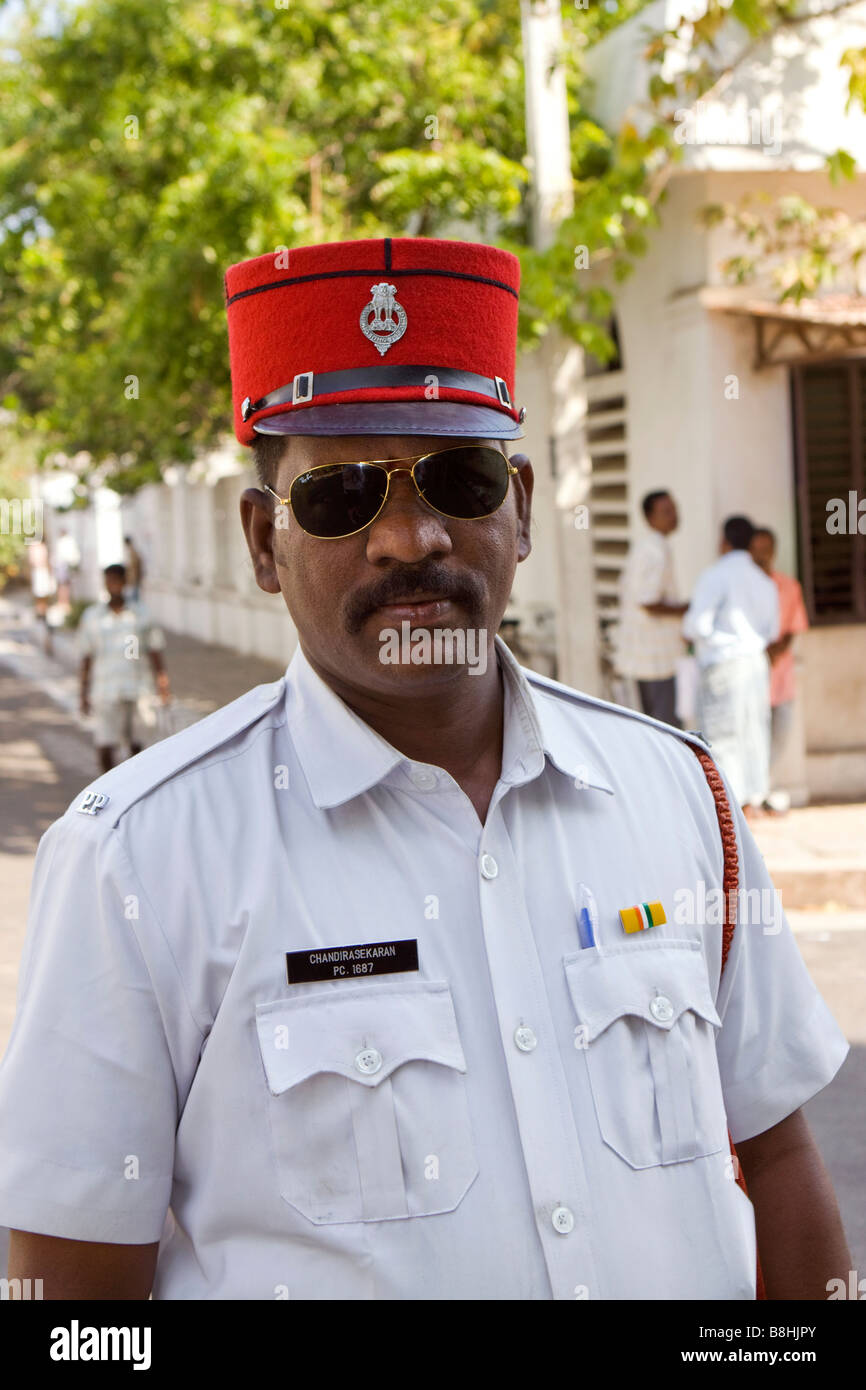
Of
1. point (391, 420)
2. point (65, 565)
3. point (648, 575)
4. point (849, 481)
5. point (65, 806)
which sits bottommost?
point (65, 806)

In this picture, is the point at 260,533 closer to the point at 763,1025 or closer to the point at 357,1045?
the point at 357,1045

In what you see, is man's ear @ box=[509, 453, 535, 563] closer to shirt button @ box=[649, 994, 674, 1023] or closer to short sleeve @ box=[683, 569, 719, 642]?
shirt button @ box=[649, 994, 674, 1023]

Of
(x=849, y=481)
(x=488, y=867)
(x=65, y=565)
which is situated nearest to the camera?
(x=488, y=867)

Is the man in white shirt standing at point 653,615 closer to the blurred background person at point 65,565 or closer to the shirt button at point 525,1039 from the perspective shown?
the shirt button at point 525,1039

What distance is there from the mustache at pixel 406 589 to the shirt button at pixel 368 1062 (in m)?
0.44

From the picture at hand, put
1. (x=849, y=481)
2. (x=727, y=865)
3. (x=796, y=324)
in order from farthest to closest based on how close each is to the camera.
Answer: (x=849, y=481), (x=796, y=324), (x=727, y=865)

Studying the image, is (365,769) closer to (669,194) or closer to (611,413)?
(669,194)

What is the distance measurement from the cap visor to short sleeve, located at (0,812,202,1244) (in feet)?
1.67

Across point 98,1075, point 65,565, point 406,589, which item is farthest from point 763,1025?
point 65,565

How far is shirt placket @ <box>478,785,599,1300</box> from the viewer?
1.52 meters

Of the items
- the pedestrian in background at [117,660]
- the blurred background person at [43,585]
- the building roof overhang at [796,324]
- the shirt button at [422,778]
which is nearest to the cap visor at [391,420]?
the shirt button at [422,778]

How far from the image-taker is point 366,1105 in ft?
5.00

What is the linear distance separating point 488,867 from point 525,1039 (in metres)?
0.18

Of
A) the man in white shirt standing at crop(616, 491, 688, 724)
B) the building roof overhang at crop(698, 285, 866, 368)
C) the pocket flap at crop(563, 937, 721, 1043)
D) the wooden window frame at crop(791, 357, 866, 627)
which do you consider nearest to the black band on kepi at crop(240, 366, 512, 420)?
the pocket flap at crop(563, 937, 721, 1043)
